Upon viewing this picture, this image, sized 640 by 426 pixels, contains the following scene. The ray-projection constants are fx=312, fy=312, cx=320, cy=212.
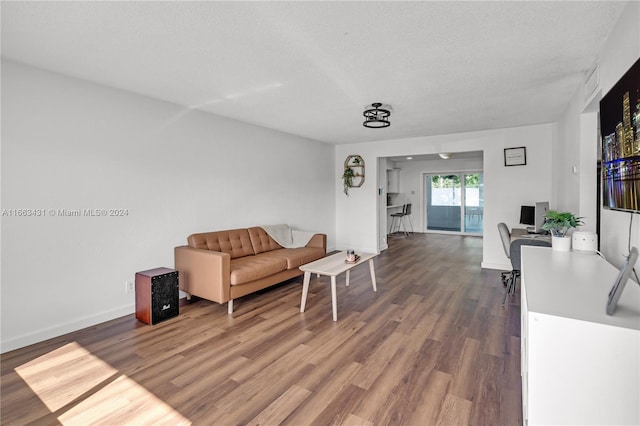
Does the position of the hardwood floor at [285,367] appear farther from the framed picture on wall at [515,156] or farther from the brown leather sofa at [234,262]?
the framed picture on wall at [515,156]

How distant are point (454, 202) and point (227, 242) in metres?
7.67

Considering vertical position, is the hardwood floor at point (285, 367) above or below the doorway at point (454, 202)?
below

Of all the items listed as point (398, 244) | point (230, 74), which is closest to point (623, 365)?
point (230, 74)

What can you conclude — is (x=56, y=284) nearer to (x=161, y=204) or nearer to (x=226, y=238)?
(x=161, y=204)

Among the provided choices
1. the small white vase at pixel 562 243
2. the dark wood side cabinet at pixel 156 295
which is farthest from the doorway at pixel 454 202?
the dark wood side cabinet at pixel 156 295

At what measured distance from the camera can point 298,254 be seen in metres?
4.50

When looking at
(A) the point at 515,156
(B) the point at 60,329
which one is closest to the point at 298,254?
(B) the point at 60,329

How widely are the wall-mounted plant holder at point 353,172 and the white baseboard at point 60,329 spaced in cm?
477

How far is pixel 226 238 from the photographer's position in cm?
431

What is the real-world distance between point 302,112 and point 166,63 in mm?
1943

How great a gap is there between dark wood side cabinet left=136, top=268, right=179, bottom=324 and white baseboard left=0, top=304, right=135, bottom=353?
22 centimetres

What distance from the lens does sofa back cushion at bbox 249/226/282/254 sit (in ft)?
15.4

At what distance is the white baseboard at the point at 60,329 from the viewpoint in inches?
104

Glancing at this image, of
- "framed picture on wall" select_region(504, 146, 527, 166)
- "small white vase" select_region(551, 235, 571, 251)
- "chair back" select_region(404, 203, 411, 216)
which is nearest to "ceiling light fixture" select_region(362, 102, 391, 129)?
"small white vase" select_region(551, 235, 571, 251)
